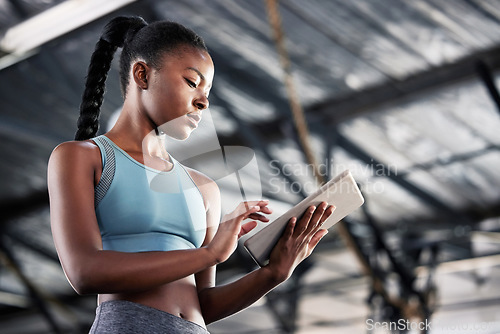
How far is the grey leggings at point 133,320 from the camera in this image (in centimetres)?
81

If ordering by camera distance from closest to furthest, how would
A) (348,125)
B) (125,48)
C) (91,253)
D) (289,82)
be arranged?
(91,253) < (125,48) < (289,82) < (348,125)

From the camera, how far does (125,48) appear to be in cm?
99

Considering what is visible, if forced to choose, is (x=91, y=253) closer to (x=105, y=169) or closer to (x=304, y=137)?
(x=105, y=169)

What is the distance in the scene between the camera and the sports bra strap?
0.85 meters

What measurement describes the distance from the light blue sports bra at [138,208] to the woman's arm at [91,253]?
0.03m

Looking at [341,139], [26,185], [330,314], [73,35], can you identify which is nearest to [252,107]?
[341,139]

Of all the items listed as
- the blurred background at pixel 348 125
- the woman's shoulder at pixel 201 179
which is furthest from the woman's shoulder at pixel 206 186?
the blurred background at pixel 348 125

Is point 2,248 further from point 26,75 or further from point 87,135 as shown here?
point 87,135

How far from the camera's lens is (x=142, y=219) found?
0.85 metres

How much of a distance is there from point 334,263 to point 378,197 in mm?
1236

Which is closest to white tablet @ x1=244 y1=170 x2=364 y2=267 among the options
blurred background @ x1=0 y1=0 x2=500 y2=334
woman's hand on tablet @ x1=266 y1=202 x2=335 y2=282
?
woman's hand on tablet @ x1=266 y1=202 x2=335 y2=282

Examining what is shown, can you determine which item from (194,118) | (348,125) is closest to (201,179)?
(194,118)

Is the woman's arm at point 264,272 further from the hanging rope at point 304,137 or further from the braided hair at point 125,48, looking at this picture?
the hanging rope at point 304,137

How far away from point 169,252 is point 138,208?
0.09 m
